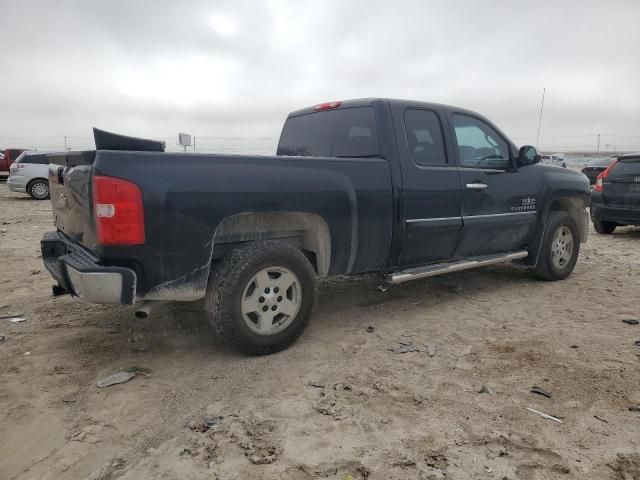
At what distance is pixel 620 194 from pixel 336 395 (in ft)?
26.7

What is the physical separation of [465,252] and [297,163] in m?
2.13

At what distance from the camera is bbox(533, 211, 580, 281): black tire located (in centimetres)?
540

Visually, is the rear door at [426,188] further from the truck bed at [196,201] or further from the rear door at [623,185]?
the rear door at [623,185]

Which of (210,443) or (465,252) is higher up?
(465,252)

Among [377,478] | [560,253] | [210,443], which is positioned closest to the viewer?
[377,478]

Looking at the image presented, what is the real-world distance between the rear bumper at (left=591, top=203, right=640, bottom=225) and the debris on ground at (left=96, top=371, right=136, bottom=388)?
28.6ft

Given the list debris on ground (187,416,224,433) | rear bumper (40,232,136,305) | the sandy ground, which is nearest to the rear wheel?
→ the sandy ground

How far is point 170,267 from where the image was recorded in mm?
2990

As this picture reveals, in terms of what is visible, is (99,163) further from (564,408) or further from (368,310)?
(564,408)

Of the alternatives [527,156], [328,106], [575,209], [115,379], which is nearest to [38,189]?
[328,106]

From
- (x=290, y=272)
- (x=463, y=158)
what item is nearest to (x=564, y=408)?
(x=290, y=272)

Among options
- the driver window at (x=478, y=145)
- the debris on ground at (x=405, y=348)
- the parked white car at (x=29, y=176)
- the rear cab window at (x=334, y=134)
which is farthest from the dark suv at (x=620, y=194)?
the parked white car at (x=29, y=176)

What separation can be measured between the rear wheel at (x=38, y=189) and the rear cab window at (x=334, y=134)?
12.9 m

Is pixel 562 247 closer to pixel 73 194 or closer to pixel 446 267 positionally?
pixel 446 267
